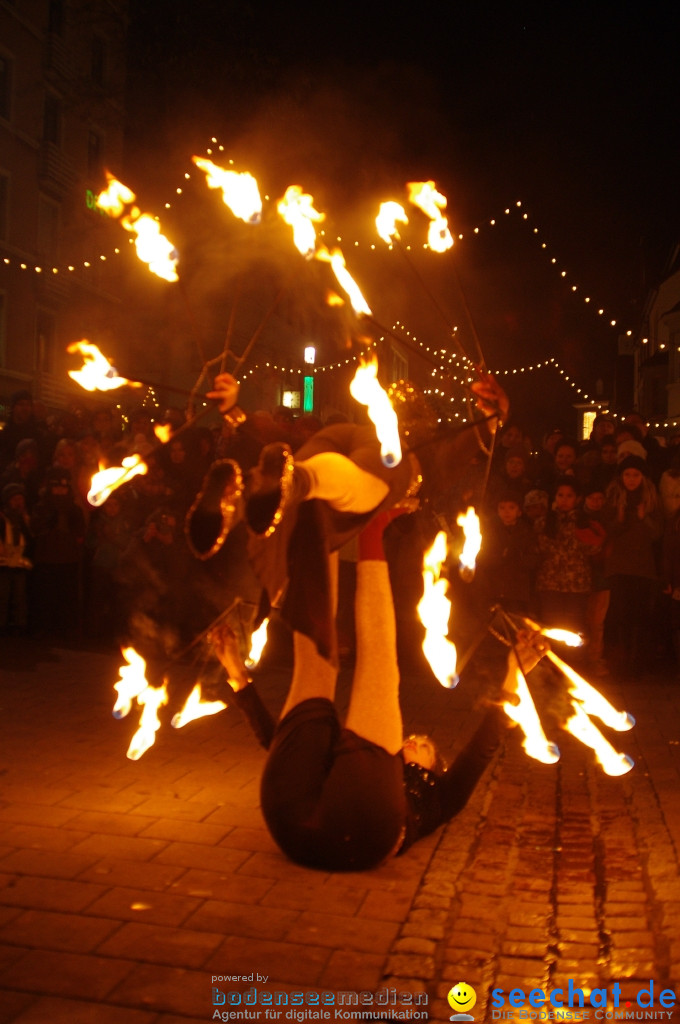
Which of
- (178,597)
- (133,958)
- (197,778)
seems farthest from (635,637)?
(133,958)

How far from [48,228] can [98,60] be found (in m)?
5.80

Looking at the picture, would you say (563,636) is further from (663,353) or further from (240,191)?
(663,353)

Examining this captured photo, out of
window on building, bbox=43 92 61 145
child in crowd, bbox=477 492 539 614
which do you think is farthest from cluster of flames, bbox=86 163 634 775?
window on building, bbox=43 92 61 145

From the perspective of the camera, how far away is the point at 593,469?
11516 millimetres

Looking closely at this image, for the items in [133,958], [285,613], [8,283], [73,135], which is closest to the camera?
[133,958]

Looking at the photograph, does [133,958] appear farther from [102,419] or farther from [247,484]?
[102,419]

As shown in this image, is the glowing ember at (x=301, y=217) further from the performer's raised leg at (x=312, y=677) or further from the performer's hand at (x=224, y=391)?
Answer: the performer's raised leg at (x=312, y=677)

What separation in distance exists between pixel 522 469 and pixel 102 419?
199 inches

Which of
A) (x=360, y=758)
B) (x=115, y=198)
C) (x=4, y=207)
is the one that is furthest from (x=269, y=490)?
(x=4, y=207)

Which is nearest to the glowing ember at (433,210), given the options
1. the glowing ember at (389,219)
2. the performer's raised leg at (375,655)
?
the glowing ember at (389,219)

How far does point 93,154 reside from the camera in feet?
112

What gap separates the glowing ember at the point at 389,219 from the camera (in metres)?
4.96

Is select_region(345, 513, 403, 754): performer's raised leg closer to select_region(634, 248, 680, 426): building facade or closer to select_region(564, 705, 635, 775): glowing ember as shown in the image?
select_region(564, 705, 635, 775): glowing ember

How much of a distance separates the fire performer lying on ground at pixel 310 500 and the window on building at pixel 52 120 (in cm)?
2973
